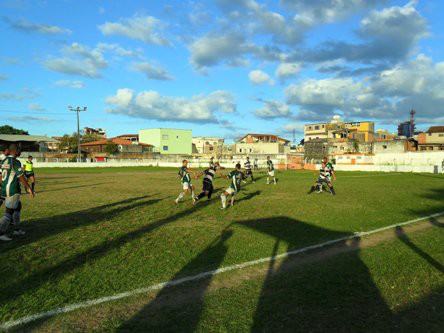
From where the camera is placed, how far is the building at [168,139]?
338ft

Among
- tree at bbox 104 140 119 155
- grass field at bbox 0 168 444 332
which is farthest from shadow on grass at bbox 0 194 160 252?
tree at bbox 104 140 119 155

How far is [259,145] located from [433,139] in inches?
1663

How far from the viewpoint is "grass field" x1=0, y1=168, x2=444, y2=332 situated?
436 centimetres

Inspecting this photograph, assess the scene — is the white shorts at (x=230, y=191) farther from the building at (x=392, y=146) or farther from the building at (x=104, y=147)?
the building at (x=104, y=147)

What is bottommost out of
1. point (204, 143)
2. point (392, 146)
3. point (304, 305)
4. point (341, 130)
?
point (304, 305)

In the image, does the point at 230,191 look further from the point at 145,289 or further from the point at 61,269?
the point at 145,289

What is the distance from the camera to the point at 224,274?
5969 millimetres

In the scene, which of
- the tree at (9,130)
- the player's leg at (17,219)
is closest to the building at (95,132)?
the tree at (9,130)

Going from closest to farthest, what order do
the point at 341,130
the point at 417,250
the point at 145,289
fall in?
1. the point at 145,289
2. the point at 417,250
3. the point at 341,130

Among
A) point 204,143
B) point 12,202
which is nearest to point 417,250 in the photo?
point 12,202

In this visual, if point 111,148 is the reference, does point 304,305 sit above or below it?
below

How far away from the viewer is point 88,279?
5703 millimetres

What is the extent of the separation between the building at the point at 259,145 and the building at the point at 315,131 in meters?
8.59

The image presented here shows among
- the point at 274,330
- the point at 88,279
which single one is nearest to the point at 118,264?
the point at 88,279
